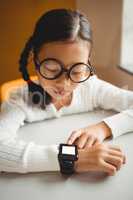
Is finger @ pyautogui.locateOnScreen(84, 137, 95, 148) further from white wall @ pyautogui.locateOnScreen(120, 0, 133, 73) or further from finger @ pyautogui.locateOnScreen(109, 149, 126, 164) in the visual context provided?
white wall @ pyautogui.locateOnScreen(120, 0, 133, 73)

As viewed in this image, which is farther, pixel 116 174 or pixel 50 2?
pixel 50 2

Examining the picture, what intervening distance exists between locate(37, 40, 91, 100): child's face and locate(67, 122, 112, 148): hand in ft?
0.42

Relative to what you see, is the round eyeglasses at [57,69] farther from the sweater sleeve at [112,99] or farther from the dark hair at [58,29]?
the sweater sleeve at [112,99]

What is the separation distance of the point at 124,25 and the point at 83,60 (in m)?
0.74

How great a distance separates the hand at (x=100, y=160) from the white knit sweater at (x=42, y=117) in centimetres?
6

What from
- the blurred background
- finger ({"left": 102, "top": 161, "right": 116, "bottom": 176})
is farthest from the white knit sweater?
the blurred background

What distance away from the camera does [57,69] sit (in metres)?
0.77

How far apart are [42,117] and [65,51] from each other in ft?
0.83

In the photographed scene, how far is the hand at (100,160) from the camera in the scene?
676 millimetres

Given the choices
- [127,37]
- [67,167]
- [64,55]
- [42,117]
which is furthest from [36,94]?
[127,37]

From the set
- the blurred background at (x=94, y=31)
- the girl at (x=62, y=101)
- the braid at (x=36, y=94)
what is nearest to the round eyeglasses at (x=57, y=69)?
the girl at (x=62, y=101)

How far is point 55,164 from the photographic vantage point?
0.69 meters

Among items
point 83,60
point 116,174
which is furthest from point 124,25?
point 116,174

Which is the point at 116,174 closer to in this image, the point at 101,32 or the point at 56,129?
the point at 56,129
